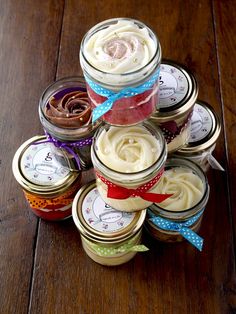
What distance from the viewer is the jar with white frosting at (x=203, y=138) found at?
1.08 meters

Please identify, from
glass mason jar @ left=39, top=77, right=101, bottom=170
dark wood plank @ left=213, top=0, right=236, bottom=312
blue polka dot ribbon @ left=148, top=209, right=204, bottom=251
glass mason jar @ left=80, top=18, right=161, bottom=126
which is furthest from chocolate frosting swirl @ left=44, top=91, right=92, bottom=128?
dark wood plank @ left=213, top=0, right=236, bottom=312

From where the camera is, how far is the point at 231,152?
1188 millimetres

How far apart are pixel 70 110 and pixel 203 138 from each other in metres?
0.27

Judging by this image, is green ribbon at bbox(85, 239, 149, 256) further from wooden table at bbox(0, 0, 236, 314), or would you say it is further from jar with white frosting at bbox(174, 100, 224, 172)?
jar with white frosting at bbox(174, 100, 224, 172)

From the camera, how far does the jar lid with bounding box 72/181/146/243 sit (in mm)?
989

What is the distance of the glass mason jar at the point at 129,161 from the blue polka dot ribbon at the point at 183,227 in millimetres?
56

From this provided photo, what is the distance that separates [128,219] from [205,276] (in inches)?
7.2

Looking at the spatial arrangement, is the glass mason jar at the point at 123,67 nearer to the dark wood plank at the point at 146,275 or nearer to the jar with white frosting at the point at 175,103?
the jar with white frosting at the point at 175,103

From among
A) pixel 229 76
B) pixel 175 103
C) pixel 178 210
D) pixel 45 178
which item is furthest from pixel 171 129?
pixel 229 76

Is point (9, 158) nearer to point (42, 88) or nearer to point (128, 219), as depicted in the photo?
point (42, 88)

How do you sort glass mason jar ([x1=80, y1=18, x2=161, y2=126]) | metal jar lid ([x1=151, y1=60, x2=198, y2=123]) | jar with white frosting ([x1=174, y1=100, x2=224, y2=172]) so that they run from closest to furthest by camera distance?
1. glass mason jar ([x1=80, y1=18, x2=161, y2=126])
2. metal jar lid ([x1=151, y1=60, x2=198, y2=123])
3. jar with white frosting ([x1=174, y1=100, x2=224, y2=172])

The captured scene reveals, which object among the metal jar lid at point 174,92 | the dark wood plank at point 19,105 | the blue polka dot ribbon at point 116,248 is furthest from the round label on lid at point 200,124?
the dark wood plank at point 19,105

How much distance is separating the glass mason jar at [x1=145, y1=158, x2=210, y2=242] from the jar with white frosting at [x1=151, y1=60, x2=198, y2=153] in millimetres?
48

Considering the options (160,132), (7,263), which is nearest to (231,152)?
(160,132)
